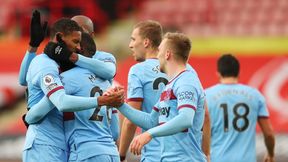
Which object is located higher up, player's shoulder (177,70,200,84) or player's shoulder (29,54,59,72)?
player's shoulder (29,54,59,72)

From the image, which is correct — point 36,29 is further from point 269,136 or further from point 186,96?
point 269,136

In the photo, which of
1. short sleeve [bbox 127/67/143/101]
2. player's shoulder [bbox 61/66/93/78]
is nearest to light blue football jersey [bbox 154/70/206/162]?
player's shoulder [bbox 61/66/93/78]

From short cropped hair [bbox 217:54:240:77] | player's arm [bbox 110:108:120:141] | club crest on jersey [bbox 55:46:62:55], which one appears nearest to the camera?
club crest on jersey [bbox 55:46:62:55]

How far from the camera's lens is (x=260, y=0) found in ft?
61.5

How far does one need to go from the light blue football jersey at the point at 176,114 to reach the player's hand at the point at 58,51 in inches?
32.4

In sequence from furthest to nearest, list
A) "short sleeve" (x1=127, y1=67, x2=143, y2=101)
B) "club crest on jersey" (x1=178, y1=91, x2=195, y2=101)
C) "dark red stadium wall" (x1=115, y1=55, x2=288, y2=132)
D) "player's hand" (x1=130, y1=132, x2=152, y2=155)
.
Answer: "dark red stadium wall" (x1=115, y1=55, x2=288, y2=132), "short sleeve" (x1=127, y1=67, x2=143, y2=101), "club crest on jersey" (x1=178, y1=91, x2=195, y2=101), "player's hand" (x1=130, y1=132, x2=152, y2=155)

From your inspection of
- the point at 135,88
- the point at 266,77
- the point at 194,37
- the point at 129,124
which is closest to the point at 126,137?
the point at 129,124

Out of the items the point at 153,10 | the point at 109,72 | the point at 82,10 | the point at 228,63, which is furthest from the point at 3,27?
the point at 109,72

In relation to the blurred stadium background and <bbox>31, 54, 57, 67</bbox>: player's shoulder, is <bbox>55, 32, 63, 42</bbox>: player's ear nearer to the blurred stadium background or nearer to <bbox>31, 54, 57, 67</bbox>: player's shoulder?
<bbox>31, 54, 57, 67</bbox>: player's shoulder

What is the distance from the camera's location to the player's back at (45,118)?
6.72 m

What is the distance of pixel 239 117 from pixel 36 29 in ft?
8.94

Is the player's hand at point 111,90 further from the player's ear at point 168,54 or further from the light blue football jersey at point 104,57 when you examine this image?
the light blue football jersey at point 104,57

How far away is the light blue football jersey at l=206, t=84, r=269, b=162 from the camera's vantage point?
29.6ft

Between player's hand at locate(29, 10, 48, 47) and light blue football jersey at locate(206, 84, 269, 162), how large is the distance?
94.2 inches
